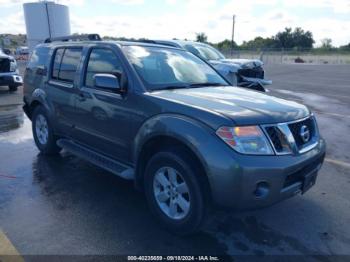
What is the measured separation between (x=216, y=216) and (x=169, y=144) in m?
1.00

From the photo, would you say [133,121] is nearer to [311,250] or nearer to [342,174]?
[311,250]

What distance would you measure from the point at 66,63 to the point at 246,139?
124 inches

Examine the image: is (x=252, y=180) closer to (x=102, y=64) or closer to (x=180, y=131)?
(x=180, y=131)

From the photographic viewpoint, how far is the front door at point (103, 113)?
12.3 feet

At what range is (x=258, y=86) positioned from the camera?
9703 millimetres

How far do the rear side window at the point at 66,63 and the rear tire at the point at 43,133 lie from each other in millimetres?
760

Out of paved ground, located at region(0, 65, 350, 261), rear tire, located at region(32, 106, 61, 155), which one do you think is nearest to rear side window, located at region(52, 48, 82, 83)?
rear tire, located at region(32, 106, 61, 155)

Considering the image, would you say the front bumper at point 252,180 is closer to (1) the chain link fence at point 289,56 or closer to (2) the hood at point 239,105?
(2) the hood at point 239,105

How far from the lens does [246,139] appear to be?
112 inches

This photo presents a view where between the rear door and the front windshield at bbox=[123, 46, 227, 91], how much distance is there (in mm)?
1024

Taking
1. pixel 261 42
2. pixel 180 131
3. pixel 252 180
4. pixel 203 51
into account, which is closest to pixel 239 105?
pixel 180 131

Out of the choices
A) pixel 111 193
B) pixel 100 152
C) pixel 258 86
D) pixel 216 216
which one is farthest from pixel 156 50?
pixel 258 86

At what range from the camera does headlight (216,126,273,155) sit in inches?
111

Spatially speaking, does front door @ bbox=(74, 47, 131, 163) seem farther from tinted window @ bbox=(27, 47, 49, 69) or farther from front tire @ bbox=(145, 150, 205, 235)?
tinted window @ bbox=(27, 47, 49, 69)
